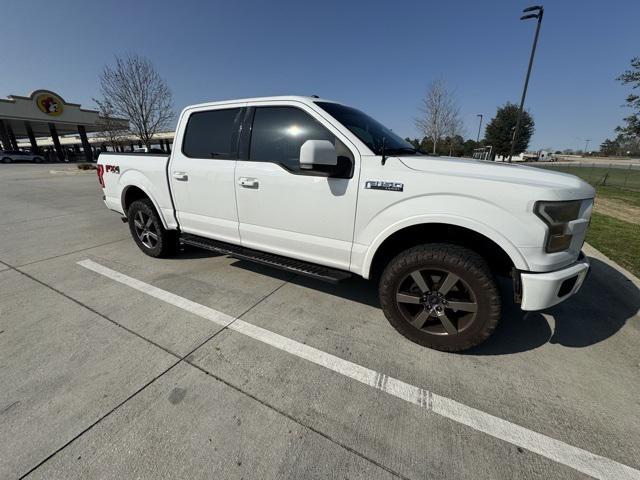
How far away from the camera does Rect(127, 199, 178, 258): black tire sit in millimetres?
4129

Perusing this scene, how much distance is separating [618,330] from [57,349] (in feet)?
16.3

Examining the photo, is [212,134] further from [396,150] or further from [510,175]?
[510,175]

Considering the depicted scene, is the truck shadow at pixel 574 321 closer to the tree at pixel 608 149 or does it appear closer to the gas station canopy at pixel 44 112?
the gas station canopy at pixel 44 112

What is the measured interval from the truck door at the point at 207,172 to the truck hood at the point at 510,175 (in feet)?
6.12

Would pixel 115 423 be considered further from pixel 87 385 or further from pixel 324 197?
pixel 324 197

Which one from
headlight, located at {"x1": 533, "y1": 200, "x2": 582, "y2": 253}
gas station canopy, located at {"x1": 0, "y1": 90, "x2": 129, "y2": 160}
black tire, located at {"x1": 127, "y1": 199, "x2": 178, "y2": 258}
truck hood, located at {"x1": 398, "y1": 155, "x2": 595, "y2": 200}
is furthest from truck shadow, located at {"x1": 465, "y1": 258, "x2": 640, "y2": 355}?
gas station canopy, located at {"x1": 0, "y1": 90, "x2": 129, "y2": 160}

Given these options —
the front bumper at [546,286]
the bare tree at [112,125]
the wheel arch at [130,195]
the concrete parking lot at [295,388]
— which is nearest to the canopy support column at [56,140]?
the bare tree at [112,125]

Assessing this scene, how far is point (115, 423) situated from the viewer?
1786mm

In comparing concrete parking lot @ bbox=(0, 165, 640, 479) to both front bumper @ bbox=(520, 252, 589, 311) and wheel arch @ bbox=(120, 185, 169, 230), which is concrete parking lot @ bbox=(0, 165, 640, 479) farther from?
wheel arch @ bbox=(120, 185, 169, 230)

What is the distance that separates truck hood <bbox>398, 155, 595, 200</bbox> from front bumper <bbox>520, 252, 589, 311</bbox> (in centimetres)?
53

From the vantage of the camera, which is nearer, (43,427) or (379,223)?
(43,427)

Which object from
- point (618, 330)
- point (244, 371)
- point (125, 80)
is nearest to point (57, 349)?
point (244, 371)

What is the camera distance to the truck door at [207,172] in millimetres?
3189

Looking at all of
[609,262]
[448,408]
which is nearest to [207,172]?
[448,408]
